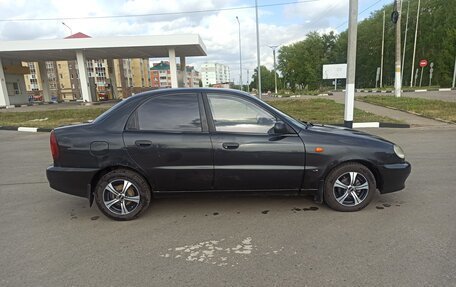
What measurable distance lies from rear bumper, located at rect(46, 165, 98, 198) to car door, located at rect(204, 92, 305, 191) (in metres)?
1.55

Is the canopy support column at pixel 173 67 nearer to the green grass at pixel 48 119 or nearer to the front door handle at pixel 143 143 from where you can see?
the green grass at pixel 48 119

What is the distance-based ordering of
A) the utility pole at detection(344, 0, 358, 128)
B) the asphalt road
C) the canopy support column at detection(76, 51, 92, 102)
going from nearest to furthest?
1. the asphalt road
2. the utility pole at detection(344, 0, 358, 128)
3. the canopy support column at detection(76, 51, 92, 102)

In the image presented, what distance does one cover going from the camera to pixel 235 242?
3.11 metres

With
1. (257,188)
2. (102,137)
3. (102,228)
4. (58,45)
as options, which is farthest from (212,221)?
(58,45)

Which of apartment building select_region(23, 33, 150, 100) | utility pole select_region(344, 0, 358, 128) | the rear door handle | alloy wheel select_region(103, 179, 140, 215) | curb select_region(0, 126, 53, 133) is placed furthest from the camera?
apartment building select_region(23, 33, 150, 100)

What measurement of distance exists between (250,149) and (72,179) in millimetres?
2181

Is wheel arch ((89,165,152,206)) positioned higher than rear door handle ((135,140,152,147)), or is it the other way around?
rear door handle ((135,140,152,147))

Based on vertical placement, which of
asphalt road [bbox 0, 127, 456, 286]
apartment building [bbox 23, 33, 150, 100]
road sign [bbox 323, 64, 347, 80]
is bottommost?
asphalt road [bbox 0, 127, 456, 286]

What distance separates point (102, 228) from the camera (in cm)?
350

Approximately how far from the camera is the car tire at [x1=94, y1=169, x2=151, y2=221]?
3.62 metres

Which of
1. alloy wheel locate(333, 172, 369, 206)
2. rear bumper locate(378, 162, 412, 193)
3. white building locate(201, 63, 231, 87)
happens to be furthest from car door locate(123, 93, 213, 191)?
white building locate(201, 63, 231, 87)

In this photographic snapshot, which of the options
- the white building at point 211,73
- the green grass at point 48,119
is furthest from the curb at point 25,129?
the white building at point 211,73

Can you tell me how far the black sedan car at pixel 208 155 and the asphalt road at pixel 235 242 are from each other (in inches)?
13.6

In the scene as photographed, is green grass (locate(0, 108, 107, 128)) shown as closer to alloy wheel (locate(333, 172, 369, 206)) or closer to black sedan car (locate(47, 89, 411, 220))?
black sedan car (locate(47, 89, 411, 220))
